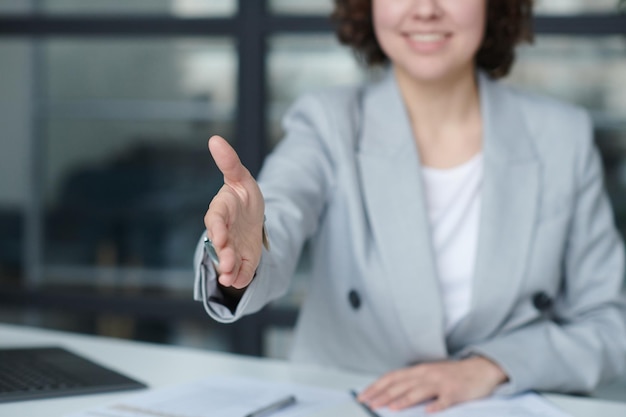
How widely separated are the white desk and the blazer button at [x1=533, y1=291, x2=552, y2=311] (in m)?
0.36

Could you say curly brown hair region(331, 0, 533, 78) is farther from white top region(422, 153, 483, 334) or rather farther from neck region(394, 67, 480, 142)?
white top region(422, 153, 483, 334)

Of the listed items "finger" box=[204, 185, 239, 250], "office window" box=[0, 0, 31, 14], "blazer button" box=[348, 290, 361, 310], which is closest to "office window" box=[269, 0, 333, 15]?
"office window" box=[0, 0, 31, 14]

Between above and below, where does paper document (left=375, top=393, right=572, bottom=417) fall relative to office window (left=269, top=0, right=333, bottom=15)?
below

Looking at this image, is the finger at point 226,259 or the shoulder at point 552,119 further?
the shoulder at point 552,119

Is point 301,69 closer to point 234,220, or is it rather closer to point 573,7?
point 573,7

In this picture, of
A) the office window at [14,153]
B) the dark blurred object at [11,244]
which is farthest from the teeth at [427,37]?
the dark blurred object at [11,244]

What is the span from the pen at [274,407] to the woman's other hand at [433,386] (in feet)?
0.37

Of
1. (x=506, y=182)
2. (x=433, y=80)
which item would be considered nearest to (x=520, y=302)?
(x=506, y=182)

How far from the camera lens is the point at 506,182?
1.86 m

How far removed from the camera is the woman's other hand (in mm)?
1412

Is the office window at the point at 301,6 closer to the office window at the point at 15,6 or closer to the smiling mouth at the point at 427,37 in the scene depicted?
the office window at the point at 15,6

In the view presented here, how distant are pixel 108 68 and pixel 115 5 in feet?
1.01

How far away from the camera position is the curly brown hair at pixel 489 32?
6.79 feet

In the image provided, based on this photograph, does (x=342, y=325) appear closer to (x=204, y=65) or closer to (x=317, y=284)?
(x=317, y=284)
